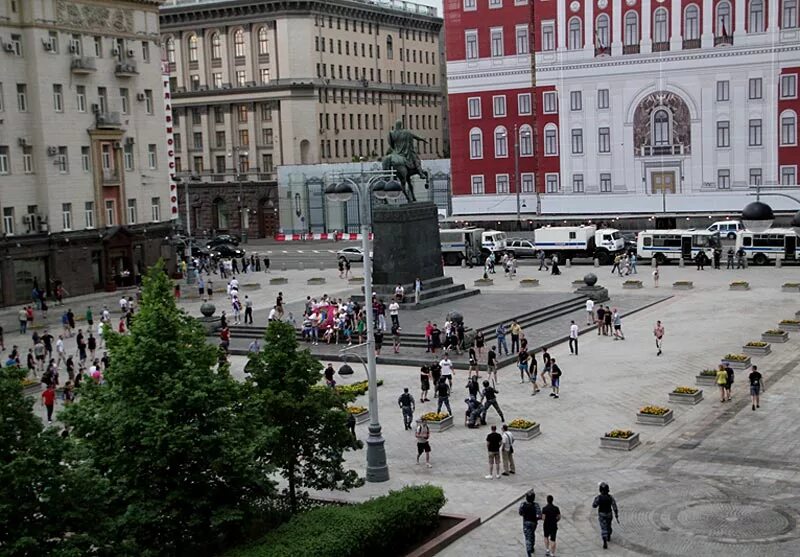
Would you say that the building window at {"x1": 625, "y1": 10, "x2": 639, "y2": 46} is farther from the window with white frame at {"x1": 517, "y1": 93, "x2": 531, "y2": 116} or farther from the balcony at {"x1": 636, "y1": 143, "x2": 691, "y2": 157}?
the window with white frame at {"x1": 517, "y1": 93, "x2": 531, "y2": 116}

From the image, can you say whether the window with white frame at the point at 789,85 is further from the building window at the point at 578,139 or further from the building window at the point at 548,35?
the building window at the point at 548,35

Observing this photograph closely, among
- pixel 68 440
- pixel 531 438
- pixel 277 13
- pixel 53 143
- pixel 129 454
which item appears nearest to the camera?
pixel 68 440

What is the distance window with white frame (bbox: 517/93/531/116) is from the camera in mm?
86438

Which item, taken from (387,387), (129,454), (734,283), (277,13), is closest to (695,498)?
(129,454)

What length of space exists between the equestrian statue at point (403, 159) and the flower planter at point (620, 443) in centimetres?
2604

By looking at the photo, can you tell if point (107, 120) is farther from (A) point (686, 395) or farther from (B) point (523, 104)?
(A) point (686, 395)

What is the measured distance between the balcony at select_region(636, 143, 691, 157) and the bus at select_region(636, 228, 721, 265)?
14.5 metres

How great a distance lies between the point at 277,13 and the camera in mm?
109250

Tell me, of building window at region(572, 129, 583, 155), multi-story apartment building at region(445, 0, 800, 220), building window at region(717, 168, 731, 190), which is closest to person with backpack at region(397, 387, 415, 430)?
multi-story apartment building at region(445, 0, 800, 220)

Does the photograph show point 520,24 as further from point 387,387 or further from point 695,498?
point 695,498

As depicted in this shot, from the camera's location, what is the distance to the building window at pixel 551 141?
283ft

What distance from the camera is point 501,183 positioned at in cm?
8862

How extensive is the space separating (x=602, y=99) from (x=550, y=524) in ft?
222

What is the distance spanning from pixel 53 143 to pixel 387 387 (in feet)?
113
